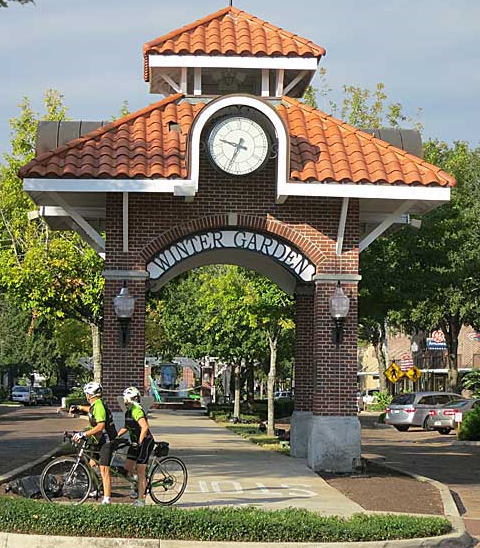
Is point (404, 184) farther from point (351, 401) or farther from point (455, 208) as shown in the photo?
point (455, 208)

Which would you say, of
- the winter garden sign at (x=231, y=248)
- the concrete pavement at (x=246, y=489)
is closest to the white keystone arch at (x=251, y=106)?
the winter garden sign at (x=231, y=248)

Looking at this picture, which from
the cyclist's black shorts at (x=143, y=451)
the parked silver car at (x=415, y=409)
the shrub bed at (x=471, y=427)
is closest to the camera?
the cyclist's black shorts at (x=143, y=451)

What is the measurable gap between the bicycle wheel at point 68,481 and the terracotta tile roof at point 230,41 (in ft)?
32.5

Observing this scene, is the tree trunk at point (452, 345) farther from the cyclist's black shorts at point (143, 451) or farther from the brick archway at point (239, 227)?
the cyclist's black shorts at point (143, 451)

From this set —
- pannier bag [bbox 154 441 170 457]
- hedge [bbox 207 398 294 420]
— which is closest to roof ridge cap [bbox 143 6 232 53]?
pannier bag [bbox 154 441 170 457]

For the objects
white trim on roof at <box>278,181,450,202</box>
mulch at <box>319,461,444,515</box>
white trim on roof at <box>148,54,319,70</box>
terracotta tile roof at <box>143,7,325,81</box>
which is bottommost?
mulch at <box>319,461,444,515</box>

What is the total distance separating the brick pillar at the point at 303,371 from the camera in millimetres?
23047

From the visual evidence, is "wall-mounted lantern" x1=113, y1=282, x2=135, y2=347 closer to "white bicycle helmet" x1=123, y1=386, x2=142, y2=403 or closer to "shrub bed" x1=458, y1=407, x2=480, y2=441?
"white bicycle helmet" x1=123, y1=386, x2=142, y2=403

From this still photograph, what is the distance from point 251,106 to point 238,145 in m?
0.85

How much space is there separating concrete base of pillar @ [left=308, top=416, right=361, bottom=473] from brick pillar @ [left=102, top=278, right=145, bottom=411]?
337 cm

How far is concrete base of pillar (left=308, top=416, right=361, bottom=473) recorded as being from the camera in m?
19.8

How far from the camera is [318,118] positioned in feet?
70.8

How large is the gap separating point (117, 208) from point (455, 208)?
54.5ft

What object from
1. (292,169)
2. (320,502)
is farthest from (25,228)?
(320,502)
